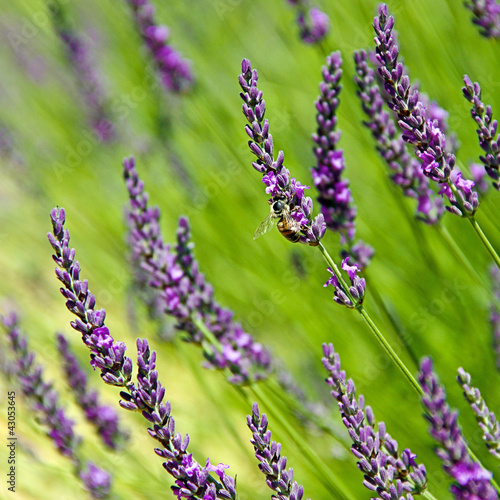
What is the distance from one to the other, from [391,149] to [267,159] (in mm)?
597

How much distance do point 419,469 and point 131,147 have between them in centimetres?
294

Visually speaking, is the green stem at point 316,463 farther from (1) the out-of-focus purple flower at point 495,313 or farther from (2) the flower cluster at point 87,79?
(2) the flower cluster at point 87,79

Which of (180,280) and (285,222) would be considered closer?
(285,222)

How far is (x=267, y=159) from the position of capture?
115 cm

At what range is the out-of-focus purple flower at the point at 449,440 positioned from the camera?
98cm

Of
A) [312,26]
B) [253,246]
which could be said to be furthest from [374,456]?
[253,246]

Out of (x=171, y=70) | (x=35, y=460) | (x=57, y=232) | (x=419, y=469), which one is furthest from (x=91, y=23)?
(x=419, y=469)

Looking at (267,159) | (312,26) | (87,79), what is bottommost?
(267,159)

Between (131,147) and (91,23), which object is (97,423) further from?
(91,23)

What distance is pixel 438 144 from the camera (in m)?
1.17

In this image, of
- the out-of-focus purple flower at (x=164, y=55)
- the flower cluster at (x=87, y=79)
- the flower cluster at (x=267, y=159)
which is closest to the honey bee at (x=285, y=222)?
the flower cluster at (x=267, y=159)

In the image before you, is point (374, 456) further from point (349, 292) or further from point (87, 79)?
point (87, 79)

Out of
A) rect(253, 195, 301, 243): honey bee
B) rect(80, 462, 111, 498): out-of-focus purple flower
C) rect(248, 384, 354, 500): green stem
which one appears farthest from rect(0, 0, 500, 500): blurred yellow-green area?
rect(253, 195, 301, 243): honey bee

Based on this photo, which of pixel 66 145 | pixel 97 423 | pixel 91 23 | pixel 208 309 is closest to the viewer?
pixel 208 309
